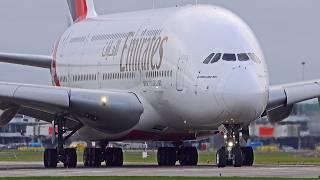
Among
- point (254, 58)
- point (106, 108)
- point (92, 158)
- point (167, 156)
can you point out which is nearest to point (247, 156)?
point (167, 156)

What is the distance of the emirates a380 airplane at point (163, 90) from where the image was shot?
57.4 meters

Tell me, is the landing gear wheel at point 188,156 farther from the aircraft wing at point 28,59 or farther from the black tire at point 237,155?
the aircraft wing at point 28,59

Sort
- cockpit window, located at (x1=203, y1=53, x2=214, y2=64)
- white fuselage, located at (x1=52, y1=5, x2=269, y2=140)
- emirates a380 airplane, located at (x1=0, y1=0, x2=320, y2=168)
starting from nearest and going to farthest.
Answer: white fuselage, located at (x1=52, y1=5, x2=269, y2=140), emirates a380 airplane, located at (x1=0, y1=0, x2=320, y2=168), cockpit window, located at (x1=203, y1=53, x2=214, y2=64)

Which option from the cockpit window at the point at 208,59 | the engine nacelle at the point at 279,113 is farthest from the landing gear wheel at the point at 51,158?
the engine nacelle at the point at 279,113

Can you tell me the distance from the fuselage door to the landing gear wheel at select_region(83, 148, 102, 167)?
7965 mm

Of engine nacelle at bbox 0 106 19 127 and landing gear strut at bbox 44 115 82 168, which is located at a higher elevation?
engine nacelle at bbox 0 106 19 127

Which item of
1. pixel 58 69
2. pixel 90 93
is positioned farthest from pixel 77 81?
pixel 90 93

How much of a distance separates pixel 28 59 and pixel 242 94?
59.8 feet

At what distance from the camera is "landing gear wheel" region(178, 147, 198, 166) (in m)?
66.2

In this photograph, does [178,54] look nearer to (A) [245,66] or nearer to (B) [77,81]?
(A) [245,66]

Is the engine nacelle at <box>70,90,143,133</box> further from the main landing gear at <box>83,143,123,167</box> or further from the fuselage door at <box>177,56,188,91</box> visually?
the fuselage door at <box>177,56,188,91</box>

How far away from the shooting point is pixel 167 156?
66.1 metres

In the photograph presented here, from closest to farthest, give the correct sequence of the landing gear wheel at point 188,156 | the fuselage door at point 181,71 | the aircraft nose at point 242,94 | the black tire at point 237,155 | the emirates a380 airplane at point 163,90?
the aircraft nose at point 242,94
the black tire at point 237,155
the emirates a380 airplane at point 163,90
the fuselage door at point 181,71
the landing gear wheel at point 188,156

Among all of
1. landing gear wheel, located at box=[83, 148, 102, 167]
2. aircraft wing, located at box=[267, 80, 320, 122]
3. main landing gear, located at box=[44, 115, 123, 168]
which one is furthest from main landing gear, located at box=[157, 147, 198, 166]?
aircraft wing, located at box=[267, 80, 320, 122]
